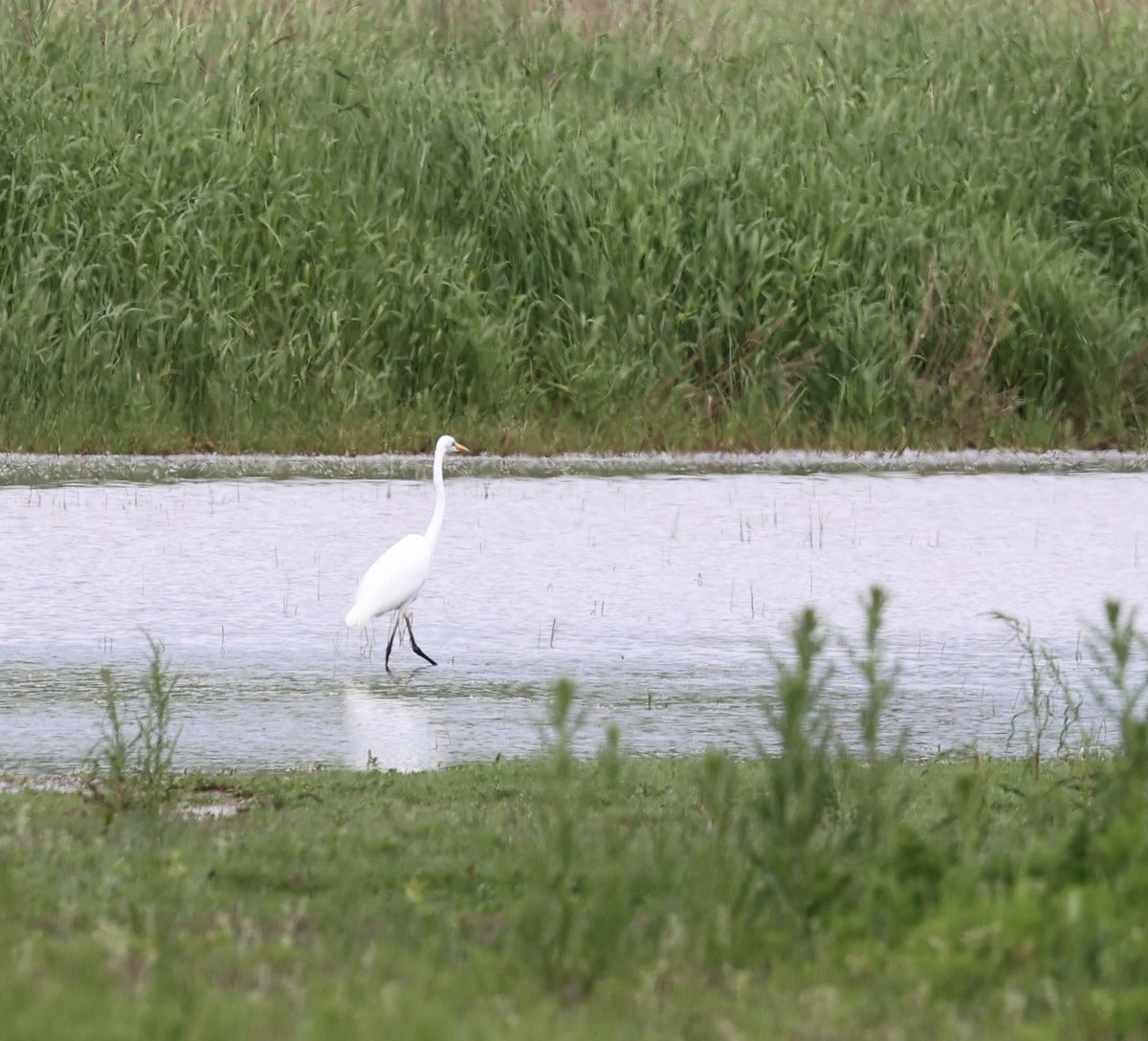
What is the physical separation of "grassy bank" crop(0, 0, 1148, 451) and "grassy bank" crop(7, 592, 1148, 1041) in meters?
10.3

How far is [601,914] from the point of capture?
15.6 ft

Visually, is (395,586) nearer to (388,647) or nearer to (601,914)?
(388,647)

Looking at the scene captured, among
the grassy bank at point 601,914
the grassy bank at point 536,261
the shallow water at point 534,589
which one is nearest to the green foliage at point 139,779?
the grassy bank at point 601,914

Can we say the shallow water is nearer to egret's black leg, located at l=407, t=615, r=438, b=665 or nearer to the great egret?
egret's black leg, located at l=407, t=615, r=438, b=665

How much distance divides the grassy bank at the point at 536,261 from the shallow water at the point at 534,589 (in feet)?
2.09

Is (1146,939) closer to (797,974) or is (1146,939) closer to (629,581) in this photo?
(797,974)

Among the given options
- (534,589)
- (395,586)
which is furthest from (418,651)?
(534,589)

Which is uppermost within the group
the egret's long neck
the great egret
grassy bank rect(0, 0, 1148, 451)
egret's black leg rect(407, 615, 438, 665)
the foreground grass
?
grassy bank rect(0, 0, 1148, 451)

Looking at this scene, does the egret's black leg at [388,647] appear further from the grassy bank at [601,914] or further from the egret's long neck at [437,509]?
the grassy bank at [601,914]

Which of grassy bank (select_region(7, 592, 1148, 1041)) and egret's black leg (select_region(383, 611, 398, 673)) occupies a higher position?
egret's black leg (select_region(383, 611, 398, 673))

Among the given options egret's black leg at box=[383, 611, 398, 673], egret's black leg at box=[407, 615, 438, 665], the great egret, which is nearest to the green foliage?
egret's black leg at box=[383, 611, 398, 673]

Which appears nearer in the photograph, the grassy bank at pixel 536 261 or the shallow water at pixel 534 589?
the shallow water at pixel 534 589

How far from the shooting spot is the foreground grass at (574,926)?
4266 millimetres

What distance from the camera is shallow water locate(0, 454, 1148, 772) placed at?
9344mm
